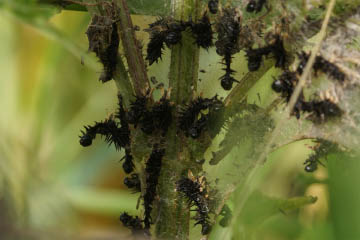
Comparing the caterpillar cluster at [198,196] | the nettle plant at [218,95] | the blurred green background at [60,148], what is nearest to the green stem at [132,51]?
the nettle plant at [218,95]

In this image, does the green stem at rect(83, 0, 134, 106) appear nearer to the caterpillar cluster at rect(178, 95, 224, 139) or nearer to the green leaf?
the caterpillar cluster at rect(178, 95, 224, 139)

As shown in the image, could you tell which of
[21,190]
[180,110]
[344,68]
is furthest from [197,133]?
[21,190]

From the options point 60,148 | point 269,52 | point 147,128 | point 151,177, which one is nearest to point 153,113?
point 147,128

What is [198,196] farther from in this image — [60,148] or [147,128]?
[60,148]

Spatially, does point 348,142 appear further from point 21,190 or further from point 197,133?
point 21,190

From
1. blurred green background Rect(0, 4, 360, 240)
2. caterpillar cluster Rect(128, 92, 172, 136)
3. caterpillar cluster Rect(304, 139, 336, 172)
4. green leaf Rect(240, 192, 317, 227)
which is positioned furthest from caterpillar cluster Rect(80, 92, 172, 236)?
blurred green background Rect(0, 4, 360, 240)

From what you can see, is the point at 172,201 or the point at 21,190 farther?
the point at 21,190
